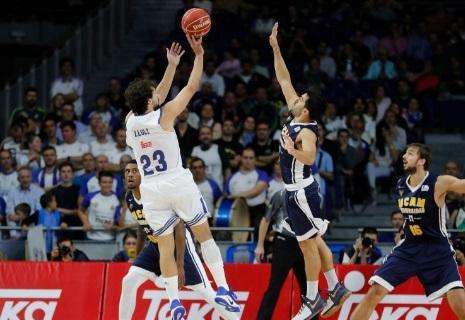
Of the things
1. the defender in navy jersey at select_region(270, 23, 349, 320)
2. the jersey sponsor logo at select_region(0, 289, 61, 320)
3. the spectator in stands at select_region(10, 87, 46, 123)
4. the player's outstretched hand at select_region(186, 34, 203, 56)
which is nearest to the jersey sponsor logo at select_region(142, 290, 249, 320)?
the jersey sponsor logo at select_region(0, 289, 61, 320)

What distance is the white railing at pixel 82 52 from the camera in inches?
992

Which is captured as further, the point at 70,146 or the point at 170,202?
the point at 70,146

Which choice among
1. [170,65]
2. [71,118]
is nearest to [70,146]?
[71,118]

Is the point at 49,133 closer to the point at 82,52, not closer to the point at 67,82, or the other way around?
the point at 67,82

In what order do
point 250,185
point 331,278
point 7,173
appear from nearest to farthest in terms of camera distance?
point 331,278
point 250,185
point 7,173

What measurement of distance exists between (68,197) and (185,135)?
2.29 m

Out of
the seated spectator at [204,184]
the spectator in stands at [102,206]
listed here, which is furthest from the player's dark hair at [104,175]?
the seated spectator at [204,184]

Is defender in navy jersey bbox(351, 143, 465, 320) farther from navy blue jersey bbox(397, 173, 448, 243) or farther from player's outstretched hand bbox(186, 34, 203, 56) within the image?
player's outstretched hand bbox(186, 34, 203, 56)

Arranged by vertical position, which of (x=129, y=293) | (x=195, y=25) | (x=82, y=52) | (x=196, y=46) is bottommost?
(x=129, y=293)

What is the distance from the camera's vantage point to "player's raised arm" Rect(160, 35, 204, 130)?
46.9 feet

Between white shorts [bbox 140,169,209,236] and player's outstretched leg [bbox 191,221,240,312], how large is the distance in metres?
0.12

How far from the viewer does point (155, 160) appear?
14609 mm

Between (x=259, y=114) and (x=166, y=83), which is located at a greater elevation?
(x=166, y=83)

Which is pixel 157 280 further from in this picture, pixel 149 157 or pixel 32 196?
pixel 32 196
